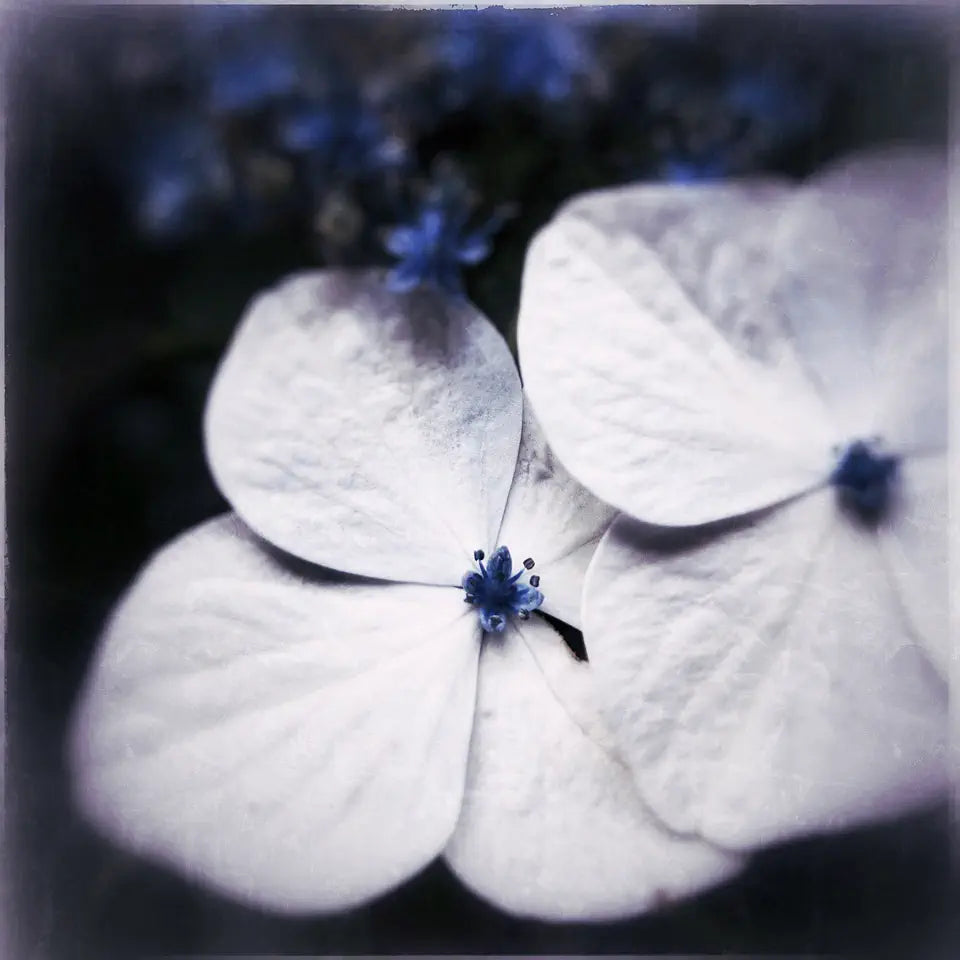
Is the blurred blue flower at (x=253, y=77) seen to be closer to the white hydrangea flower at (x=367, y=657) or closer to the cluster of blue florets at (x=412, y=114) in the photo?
the cluster of blue florets at (x=412, y=114)

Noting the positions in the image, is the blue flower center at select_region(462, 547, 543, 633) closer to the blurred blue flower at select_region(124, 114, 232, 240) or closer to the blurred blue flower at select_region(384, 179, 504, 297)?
the blurred blue flower at select_region(384, 179, 504, 297)

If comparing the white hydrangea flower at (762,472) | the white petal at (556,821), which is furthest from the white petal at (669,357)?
the white petal at (556,821)

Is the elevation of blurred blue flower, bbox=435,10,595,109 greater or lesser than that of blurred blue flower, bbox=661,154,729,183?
greater

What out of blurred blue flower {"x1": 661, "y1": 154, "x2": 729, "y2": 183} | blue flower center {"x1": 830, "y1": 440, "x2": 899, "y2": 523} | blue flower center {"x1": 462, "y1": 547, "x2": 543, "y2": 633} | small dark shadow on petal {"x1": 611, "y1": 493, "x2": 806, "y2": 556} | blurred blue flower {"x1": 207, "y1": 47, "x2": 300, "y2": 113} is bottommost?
blue flower center {"x1": 462, "y1": 547, "x2": 543, "y2": 633}

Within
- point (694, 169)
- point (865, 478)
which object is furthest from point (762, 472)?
point (694, 169)

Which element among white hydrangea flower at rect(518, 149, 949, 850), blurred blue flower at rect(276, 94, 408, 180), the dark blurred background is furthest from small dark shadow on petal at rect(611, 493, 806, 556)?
blurred blue flower at rect(276, 94, 408, 180)

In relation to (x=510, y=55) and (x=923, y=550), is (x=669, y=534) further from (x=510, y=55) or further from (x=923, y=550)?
(x=510, y=55)
